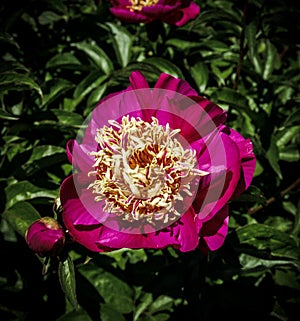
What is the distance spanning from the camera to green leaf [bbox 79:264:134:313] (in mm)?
1472

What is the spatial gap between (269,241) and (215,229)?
432mm

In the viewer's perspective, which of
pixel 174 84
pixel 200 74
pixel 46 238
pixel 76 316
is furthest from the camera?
pixel 200 74

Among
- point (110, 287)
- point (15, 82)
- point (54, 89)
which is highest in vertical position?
point (15, 82)

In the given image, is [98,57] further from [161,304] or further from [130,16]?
[161,304]

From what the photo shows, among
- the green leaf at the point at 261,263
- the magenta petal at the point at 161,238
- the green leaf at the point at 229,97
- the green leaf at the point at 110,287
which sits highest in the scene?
the magenta petal at the point at 161,238

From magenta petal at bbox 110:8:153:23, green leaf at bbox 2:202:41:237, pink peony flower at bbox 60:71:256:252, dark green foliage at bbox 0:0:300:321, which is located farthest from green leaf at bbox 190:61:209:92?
green leaf at bbox 2:202:41:237

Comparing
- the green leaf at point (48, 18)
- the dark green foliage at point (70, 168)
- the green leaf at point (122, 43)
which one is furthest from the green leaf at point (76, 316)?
the green leaf at point (48, 18)

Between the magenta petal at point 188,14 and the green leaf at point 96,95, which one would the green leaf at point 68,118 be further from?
the magenta petal at point 188,14

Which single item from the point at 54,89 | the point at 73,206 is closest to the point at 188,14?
the point at 54,89

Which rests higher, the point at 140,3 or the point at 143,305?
the point at 140,3

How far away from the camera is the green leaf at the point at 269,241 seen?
126 cm

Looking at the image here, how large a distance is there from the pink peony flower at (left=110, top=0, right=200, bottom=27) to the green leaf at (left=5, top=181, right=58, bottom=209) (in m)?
0.70

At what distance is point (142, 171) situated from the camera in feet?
3.47

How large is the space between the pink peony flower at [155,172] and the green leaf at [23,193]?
0.67ft
